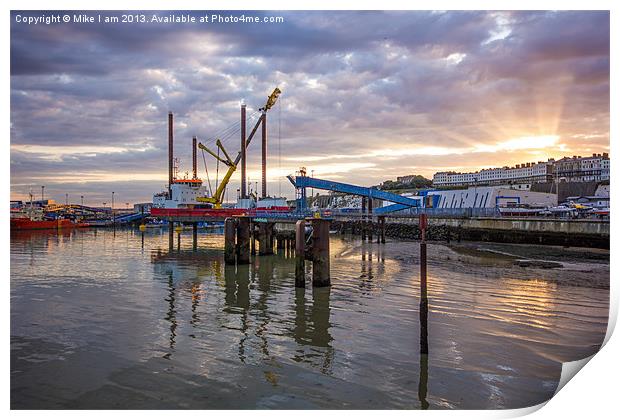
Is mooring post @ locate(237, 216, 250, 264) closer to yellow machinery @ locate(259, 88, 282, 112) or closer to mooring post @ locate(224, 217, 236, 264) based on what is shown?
mooring post @ locate(224, 217, 236, 264)

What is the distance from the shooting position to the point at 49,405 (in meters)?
8.85

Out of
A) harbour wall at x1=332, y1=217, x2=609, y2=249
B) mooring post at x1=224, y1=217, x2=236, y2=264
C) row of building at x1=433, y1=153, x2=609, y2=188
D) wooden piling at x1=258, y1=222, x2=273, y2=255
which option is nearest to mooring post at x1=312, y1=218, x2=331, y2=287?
mooring post at x1=224, y1=217, x2=236, y2=264

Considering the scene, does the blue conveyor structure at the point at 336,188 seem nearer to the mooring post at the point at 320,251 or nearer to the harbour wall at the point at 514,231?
the harbour wall at the point at 514,231

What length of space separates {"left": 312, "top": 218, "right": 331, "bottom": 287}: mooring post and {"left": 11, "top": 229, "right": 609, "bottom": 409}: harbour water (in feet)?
2.20

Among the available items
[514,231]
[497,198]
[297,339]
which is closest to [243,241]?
[297,339]

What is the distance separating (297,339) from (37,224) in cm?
8457

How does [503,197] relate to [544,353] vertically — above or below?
above

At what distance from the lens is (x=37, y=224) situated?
8206 cm

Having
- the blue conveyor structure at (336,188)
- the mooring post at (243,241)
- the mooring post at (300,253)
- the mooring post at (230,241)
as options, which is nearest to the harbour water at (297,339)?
the mooring post at (300,253)

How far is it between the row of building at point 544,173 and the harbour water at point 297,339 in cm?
6989

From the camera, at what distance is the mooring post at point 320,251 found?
809 inches
